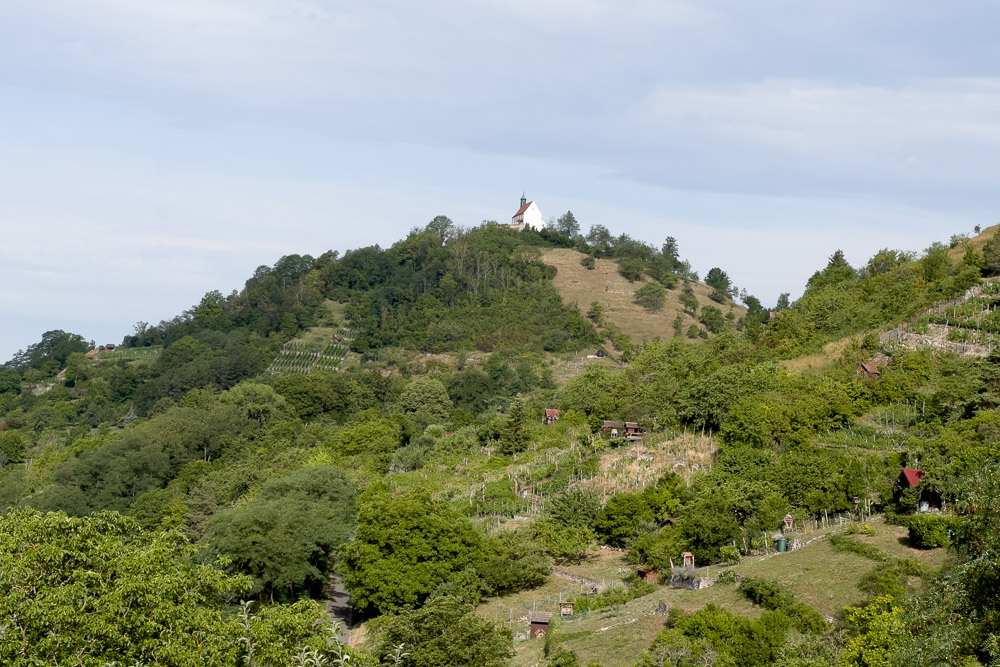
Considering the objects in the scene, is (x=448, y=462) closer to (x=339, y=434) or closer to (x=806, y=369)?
(x=339, y=434)

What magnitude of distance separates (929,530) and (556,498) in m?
15.9

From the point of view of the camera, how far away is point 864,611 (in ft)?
71.8

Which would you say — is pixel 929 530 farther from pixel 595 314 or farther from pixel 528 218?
pixel 528 218

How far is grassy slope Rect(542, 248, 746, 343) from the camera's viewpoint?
314ft

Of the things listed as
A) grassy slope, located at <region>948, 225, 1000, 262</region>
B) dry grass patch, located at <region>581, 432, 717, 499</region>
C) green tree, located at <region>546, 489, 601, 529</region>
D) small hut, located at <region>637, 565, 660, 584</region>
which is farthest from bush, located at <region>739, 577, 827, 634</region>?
grassy slope, located at <region>948, 225, 1000, 262</region>

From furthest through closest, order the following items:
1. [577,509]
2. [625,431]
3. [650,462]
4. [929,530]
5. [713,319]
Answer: [713,319]
[625,431]
[650,462]
[577,509]
[929,530]

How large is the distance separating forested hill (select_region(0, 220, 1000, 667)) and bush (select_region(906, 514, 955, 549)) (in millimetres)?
94

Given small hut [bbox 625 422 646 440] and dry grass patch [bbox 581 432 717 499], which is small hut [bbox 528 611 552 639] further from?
small hut [bbox 625 422 646 440]

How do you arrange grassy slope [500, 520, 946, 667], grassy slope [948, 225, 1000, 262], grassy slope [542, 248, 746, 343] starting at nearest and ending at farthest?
1. grassy slope [500, 520, 946, 667]
2. grassy slope [948, 225, 1000, 262]
3. grassy slope [542, 248, 746, 343]

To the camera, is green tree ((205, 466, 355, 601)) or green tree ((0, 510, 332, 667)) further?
green tree ((205, 466, 355, 601))

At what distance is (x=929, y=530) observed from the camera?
27672 mm

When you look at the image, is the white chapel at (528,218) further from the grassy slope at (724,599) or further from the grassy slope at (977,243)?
A: the grassy slope at (724,599)

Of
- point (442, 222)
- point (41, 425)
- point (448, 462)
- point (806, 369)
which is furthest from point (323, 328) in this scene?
point (806, 369)

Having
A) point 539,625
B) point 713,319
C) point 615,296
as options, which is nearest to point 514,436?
point 539,625
